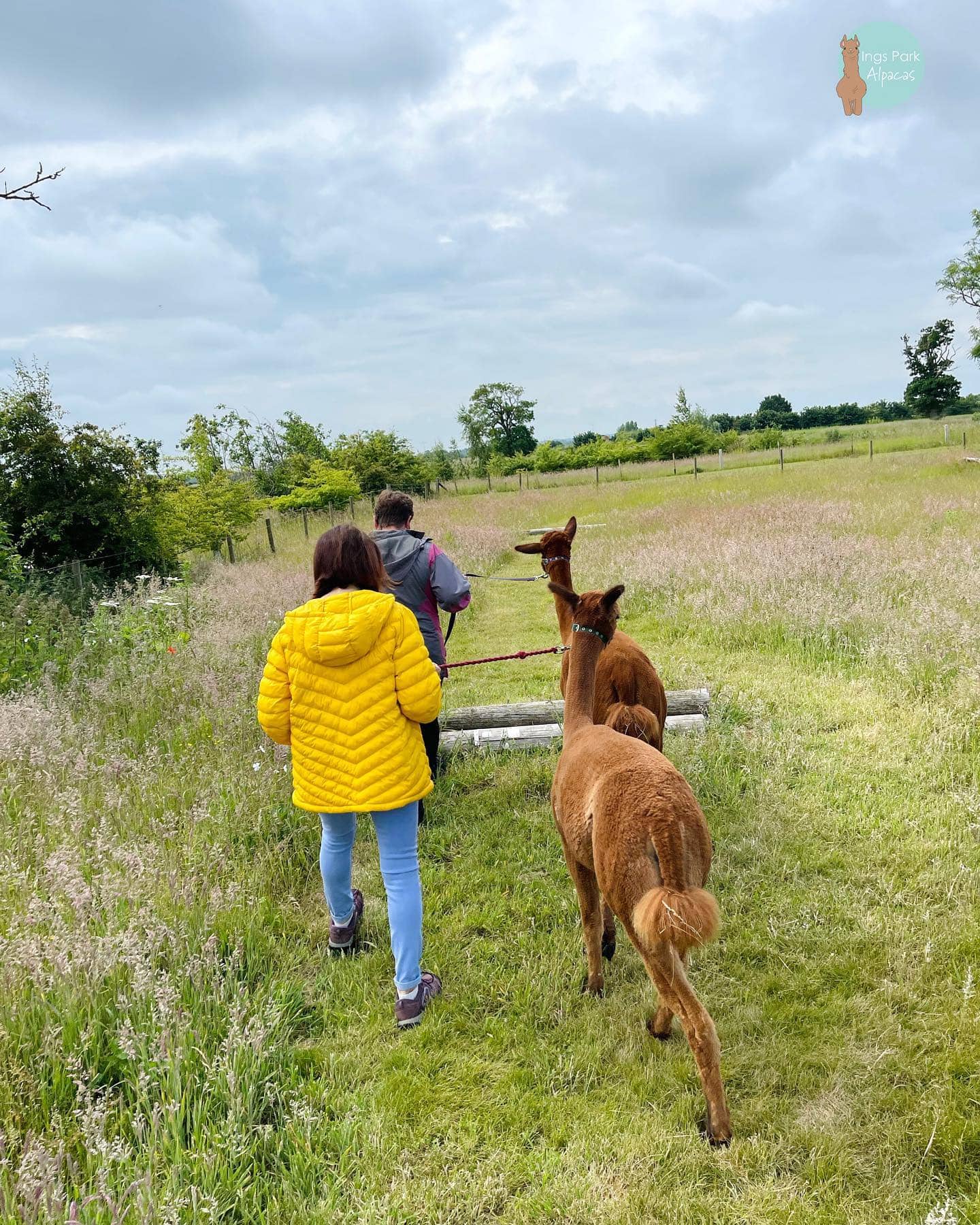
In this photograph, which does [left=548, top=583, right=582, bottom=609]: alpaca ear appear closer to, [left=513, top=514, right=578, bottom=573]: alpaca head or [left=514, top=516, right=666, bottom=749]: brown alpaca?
[left=514, top=516, right=666, bottom=749]: brown alpaca

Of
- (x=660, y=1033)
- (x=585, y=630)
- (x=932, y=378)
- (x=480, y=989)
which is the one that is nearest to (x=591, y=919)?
(x=660, y=1033)

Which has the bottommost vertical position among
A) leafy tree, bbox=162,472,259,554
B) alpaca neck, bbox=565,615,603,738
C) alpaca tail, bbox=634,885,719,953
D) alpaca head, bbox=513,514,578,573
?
alpaca tail, bbox=634,885,719,953

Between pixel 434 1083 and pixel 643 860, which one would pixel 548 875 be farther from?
pixel 643 860

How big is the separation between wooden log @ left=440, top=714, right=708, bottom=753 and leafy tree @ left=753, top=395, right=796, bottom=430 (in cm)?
7971

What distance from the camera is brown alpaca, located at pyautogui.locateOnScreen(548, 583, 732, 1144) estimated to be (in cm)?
237

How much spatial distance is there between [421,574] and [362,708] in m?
1.85

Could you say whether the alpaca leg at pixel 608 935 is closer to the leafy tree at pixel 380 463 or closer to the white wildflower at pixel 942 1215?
the white wildflower at pixel 942 1215

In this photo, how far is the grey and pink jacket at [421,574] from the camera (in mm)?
4637

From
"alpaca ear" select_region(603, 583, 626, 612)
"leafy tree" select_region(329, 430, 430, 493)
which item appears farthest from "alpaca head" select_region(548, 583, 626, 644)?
"leafy tree" select_region(329, 430, 430, 493)

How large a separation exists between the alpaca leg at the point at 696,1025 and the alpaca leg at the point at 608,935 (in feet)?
3.48

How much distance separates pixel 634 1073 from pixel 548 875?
1.46m

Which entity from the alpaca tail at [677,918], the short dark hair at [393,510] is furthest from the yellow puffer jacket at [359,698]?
the short dark hair at [393,510]

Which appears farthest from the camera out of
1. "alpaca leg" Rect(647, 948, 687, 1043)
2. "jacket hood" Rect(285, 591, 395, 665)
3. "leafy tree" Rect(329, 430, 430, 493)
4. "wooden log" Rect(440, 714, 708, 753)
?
"leafy tree" Rect(329, 430, 430, 493)

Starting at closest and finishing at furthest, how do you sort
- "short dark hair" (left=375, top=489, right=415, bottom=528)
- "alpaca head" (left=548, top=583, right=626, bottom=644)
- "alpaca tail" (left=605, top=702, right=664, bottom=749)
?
"alpaca head" (left=548, top=583, right=626, bottom=644) < "alpaca tail" (left=605, top=702, right=664, bottom=749) < "short dark hair" (left=375, top=489, right=415, bottom=528)
